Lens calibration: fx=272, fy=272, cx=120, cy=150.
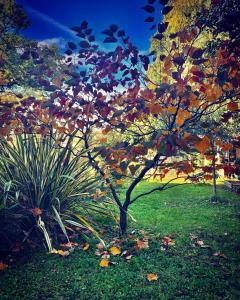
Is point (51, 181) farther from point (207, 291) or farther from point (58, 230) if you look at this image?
point (207, 291)

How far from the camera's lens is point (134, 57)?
311 centimetres

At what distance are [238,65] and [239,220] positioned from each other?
3495mm

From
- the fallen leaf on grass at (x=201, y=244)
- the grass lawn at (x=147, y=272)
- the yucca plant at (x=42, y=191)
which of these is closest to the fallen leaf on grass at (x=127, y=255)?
the grass lawn at (x=147, y=272)

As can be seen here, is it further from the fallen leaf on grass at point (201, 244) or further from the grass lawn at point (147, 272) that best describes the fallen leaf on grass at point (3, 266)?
the fallen leaf on grass at point (201, 244)

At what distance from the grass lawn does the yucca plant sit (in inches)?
15.4

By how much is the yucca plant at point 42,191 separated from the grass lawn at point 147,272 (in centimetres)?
39

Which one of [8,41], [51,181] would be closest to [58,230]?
[51,181]

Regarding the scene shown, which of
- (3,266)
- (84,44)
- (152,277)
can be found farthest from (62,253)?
(84,44)

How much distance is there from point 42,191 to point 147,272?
1.79 meters

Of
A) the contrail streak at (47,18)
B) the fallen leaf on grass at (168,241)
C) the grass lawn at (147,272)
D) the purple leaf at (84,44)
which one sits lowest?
the grass lawn at (147,272)

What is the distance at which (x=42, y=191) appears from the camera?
12.6 ft

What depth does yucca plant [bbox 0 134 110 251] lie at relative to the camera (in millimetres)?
3516

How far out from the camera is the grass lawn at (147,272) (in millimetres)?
2605

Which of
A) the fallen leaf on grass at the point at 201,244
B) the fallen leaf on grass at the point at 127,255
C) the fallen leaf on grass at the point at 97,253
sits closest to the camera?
the fallen leaf on grass at the point at 127,255
